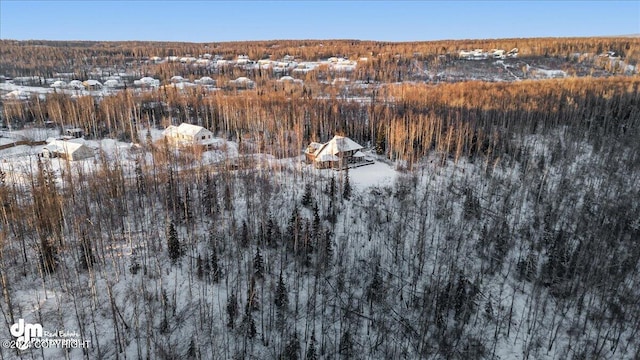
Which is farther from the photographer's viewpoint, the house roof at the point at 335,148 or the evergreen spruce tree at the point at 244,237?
the house roof at the point at 335,148

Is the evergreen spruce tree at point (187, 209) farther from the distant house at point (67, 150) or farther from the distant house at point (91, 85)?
the distant house at point (91, 85)

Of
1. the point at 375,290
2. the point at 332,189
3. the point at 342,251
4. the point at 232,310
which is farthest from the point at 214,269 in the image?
the point at 332,189

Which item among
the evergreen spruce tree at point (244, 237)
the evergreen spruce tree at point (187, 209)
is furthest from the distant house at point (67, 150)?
the evergreen spruce tree at point (244, 237)

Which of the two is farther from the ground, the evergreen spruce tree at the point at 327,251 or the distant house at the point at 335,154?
the distant house at the point at 335,154

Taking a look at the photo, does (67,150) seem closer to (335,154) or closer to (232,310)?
(335,154)

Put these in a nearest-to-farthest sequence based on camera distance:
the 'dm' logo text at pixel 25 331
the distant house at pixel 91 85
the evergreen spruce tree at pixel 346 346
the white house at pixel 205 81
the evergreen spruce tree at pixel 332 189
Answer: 1. the 'dm' logo text at pixel 25 331
2. the evergreen spruce tree at pixel 346 346
3. the evergreen spruce tree at pixel 332 189
4. the distant house at pixel 91 85
5. the white house at pixel 205 81
